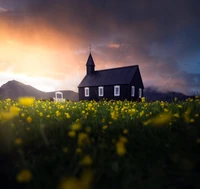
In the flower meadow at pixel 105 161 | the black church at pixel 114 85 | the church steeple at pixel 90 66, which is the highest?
the church steeple at pixel 90 66

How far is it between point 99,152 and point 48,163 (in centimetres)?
58

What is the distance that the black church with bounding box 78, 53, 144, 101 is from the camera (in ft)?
85.5

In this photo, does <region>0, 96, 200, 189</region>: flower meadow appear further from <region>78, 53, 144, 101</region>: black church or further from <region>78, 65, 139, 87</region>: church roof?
<region>78, 65, 139, 87</region>: church roof

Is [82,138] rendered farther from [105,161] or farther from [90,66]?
[90,66]

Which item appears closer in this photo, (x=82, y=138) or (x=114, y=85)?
(x=82, y=138)

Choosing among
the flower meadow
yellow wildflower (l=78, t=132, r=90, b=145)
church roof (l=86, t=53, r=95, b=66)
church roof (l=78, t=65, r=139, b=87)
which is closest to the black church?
church roof (l=78, t=65, r=139, b=87)

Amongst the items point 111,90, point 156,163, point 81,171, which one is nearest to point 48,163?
point 81,171

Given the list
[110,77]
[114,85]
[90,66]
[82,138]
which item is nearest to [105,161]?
[82,138]

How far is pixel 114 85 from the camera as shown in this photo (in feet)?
88.8

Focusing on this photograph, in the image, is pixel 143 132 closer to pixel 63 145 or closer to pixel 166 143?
pixel 166 143

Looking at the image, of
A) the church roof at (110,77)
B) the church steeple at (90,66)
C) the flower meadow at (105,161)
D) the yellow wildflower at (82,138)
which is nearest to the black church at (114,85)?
the church roof at (110,77)

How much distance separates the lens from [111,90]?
2736 cm

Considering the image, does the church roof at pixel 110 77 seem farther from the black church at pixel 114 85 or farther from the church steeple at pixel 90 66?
the church steeple at pixel 90 66

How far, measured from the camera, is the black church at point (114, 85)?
2606 centimetres
